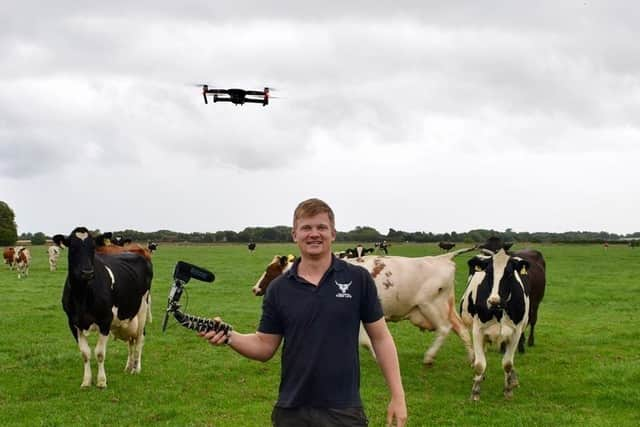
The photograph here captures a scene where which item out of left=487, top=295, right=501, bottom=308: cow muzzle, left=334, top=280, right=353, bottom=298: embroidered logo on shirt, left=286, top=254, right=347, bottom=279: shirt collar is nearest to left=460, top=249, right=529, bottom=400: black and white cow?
left=487, top=295, right=501, bottom=308: cow muzzle

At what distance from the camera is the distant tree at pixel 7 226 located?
328 ft

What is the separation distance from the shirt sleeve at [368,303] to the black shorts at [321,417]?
0.59 m

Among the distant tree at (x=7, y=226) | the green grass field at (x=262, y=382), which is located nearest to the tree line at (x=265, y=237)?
the distant tree at (x=7, y=226)

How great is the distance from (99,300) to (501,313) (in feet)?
21.0

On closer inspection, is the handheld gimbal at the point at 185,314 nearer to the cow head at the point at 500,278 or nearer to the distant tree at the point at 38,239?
the cow head at the point at 500,278

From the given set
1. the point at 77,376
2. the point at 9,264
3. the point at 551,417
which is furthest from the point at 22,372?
the point at 9,264

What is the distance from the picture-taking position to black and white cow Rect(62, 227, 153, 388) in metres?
10.6

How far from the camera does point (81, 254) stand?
34.6ft

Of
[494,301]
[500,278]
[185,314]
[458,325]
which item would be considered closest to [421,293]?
[458,325]

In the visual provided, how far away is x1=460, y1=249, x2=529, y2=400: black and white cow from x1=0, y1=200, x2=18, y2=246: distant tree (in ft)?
335

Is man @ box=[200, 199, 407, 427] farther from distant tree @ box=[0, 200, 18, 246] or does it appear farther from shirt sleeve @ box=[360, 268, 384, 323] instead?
distant tree @ box=[0, 200, 18, 246]

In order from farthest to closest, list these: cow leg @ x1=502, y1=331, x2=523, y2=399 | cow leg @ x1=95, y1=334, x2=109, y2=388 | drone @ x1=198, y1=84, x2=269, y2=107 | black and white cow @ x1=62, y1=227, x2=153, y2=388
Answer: drone @ x1=198, y1=84, x2=269, y2=107, cow leg @ x1=95, y1=334, x2=109, y2=388, black and white cow @ x1=62, y1=227, x2=153, y2=388, cow leg @ x1=502, y1=331, x2=523, y2=399

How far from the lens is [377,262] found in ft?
43.5

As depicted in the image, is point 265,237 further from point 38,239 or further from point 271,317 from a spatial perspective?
point 271,317
